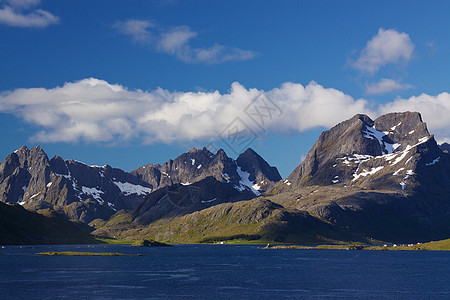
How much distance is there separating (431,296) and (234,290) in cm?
5447

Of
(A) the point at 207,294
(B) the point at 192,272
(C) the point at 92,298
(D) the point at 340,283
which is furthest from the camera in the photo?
(B) the point at 192,272

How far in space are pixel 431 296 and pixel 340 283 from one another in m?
31.7

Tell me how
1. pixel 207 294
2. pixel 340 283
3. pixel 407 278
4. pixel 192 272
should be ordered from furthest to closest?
pixel 192 272, pixel 407 278, pixel 340 283, pixel 207 294

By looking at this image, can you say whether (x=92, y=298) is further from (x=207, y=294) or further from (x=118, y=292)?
(x=207, y=294)

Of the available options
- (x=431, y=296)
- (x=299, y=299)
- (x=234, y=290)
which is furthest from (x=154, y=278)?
(x=431, y=296)

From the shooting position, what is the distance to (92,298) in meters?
128

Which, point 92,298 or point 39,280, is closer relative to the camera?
point 92,298

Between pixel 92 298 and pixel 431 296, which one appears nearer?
pixel 92 298

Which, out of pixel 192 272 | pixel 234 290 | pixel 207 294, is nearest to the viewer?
pixel 207 294

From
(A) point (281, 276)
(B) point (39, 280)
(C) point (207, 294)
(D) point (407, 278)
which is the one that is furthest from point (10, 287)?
(D) point (407, 278)

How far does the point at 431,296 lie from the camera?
140375mm

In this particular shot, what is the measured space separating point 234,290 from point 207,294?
1178 cm

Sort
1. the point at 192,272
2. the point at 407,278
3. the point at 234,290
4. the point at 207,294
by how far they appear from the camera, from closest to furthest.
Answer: the point at 207,294 < the point at 234,290 < the point at 407,278 < the point at 192,272

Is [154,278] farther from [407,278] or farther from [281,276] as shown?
[407,278]
